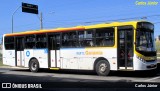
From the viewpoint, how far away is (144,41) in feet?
67.8

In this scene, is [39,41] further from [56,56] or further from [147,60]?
[147,60]

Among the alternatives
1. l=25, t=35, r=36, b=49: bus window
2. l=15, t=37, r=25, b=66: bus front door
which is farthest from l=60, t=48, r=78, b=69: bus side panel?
l=15, t=37, r=25, b=66: bus front door

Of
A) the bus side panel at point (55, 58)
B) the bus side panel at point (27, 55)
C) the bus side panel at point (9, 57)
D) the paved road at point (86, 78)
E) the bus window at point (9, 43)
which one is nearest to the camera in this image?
the paved road at point (86, 78)

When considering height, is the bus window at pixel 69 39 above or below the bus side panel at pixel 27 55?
above

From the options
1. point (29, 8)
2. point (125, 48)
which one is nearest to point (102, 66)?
point (125, 48)

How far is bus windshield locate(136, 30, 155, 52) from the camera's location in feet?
66.6

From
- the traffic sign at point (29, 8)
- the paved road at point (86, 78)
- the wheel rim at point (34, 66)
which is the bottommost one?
the paved road at point (86, 78)

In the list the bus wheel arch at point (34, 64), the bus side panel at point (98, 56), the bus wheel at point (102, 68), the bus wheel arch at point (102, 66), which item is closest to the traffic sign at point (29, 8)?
the bus wheel arch at point (34, 64)

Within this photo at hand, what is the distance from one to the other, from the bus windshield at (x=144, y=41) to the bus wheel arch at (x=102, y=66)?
2213 millimetres

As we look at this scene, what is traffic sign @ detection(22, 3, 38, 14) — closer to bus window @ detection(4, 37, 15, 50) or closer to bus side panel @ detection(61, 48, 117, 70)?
bus window @ detection(4, 37, 15, 50)

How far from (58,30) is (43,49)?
79.9 inches

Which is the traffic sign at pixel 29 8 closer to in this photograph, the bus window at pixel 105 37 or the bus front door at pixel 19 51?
the bus front door at pixel 19 51

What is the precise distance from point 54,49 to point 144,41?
22.3ft

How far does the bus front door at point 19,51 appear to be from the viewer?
91.0 ft
